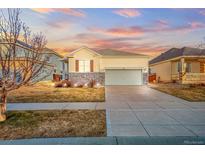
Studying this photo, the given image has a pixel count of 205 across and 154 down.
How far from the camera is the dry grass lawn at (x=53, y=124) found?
5129 millimetres

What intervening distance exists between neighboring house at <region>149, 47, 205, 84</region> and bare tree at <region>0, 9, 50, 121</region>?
17602 millimetres

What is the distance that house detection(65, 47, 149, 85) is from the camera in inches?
786

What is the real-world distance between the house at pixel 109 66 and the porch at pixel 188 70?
3.94 meters

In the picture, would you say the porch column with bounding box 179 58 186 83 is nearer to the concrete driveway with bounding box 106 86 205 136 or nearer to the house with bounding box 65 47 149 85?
the house with bounding box 65 47 149 85

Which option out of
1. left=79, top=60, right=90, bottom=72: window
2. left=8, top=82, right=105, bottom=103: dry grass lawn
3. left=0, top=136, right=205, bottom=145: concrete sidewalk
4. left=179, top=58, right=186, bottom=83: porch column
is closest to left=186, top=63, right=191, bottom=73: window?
left=179, top=58, right=186, bottom=83: porch column

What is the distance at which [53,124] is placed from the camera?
590 centimetres

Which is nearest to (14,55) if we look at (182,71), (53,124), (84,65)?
(53,124)

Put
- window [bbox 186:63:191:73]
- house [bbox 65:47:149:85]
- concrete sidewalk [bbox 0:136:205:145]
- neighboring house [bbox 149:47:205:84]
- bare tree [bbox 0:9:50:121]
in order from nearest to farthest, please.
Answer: concrete sidewalk [bbox 0:136:205:145] < bare tree [bbox 0:9:50:121] < house [bbox 65:47:149:85] < neighboring house [bbox 149:47:205:84] < window [bbox 186:63:191:73]

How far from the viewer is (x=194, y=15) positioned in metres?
8.99

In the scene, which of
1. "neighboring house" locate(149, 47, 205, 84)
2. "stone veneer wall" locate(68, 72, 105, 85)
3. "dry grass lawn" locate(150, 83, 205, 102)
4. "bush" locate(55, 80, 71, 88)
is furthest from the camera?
"neighboring house" locate(149, 47, 205, 84)

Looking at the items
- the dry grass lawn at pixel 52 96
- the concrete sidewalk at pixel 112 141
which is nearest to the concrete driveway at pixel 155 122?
the concrete sidewalk at pixel 112 141

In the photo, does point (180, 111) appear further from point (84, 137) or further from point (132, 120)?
point (84, 137)
